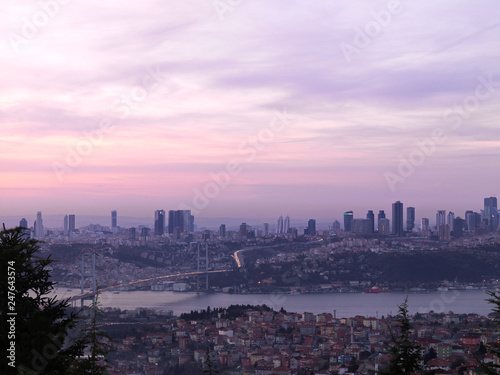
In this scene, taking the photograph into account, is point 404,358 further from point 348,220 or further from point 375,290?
point 348,220

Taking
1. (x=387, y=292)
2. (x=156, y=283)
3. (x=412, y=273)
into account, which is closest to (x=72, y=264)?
(x=156, y=283)

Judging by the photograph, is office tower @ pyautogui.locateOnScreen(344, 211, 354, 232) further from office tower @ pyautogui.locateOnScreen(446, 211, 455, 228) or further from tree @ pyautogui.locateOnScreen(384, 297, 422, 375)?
tree @ pyautogui.locateOnScreen(384, 297, 422, 375)

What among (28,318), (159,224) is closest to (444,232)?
(159,224)

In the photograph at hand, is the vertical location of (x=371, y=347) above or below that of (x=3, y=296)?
below

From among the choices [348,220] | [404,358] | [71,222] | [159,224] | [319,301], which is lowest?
[319,301]

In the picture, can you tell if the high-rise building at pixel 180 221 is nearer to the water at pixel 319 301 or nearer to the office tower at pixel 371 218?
the office tower at pixel 371 218

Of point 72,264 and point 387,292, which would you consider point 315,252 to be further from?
point 72,264
